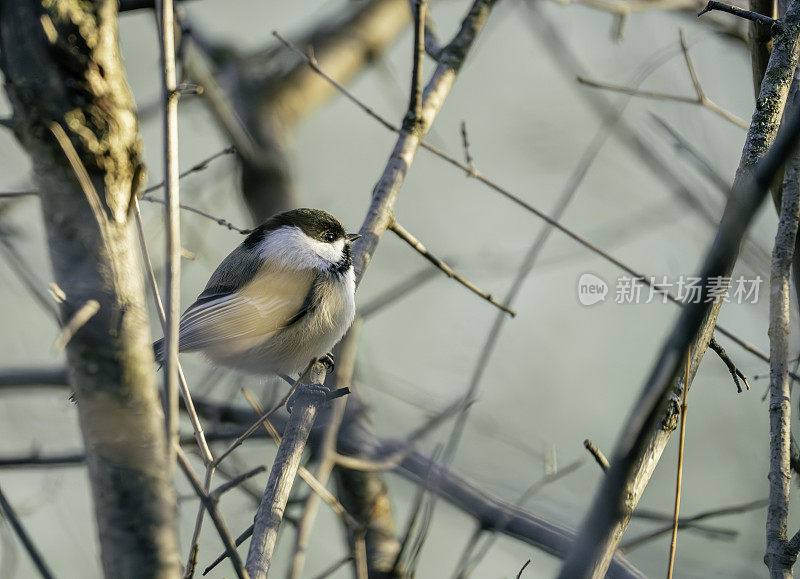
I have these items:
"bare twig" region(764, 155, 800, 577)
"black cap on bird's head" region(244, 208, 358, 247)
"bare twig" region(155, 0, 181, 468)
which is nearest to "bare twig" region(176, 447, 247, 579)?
"bare twig" region(155, 0, 181, 468)

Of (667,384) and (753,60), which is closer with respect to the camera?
(667,384)

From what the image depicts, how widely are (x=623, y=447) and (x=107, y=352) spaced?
2.93 ft

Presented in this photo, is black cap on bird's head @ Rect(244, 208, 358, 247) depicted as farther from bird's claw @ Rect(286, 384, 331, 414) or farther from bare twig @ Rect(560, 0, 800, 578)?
bare twig @ Rect(560, 0, 800, 578)

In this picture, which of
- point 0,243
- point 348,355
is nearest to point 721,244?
point 348,355

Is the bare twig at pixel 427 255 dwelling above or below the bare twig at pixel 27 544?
above

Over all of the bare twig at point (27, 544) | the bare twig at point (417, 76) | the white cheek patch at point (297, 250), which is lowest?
the bare twig at point (27, 544)

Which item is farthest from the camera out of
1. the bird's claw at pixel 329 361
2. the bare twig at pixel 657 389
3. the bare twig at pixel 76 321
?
the bird's claw at pixel 329 361

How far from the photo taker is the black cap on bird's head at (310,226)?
3.14 meters

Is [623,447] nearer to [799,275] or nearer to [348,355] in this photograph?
[348,355]

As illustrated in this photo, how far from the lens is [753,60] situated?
236cm

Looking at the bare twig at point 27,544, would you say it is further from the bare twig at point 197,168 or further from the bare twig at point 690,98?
the bare twig at point 690,98

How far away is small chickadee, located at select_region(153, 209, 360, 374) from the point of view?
282 cm

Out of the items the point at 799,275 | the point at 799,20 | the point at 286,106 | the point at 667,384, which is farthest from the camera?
the point at 286,106

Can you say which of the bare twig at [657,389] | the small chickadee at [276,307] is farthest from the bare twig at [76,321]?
the small chickadee at [276,307]
